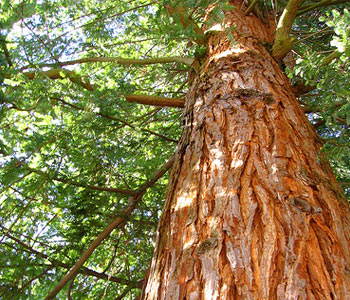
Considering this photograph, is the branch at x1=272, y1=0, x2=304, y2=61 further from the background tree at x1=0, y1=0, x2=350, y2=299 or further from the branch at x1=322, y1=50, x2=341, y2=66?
the branch at x1=322, y1=50, x2=341, y2=66

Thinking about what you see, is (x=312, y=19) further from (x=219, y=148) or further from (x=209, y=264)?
(x=209, y=264)

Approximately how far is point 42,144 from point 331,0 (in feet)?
10.8

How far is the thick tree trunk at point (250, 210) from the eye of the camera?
128 cm

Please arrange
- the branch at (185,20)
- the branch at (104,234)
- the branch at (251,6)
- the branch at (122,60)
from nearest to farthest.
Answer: the branch at (104,234)
the branch at (185,20)
the branch at (122,60)
the branch at (251,6)

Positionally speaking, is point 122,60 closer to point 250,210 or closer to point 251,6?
point 251,6

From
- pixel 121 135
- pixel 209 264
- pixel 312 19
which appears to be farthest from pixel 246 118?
pixel 312 19

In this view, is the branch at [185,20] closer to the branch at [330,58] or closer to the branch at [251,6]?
the branch at [251,6]

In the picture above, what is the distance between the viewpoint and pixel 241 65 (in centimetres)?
286

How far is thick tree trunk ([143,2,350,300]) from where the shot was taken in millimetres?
1283

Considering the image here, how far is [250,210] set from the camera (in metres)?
1.55

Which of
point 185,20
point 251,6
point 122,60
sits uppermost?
point 251,6

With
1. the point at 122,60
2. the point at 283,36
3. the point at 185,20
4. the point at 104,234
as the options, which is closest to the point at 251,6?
the point at 283,36

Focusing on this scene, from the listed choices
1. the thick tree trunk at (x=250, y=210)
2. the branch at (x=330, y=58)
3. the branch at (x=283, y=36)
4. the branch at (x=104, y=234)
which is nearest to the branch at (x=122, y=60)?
the branch at (x=283, y=36)

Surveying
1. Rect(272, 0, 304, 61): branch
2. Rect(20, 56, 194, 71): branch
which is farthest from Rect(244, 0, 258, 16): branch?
Rect(20, 56, 194, 71): branch
